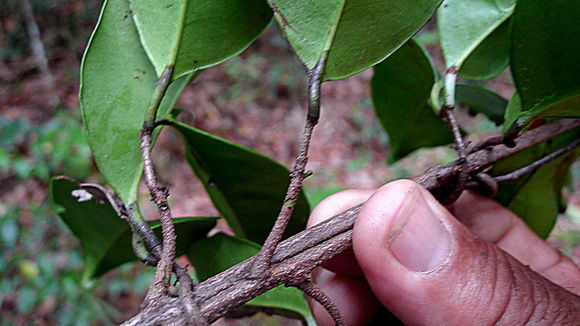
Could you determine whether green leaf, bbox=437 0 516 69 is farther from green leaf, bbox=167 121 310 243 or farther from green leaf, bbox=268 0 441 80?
green leaf, bbox=167 121 310 243

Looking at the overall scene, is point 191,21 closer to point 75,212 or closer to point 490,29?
point 75,212

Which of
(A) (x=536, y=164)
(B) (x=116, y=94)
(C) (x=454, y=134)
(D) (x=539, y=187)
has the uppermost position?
(B) (x=116, y=94)

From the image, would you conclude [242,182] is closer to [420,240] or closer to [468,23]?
[420,240]

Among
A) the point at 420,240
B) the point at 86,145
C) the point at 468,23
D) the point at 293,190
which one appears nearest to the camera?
the point at 293,190

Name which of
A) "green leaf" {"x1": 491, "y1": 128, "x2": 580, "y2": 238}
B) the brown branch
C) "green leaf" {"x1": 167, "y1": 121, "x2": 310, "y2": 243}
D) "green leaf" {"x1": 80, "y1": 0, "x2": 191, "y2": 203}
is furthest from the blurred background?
the brown branch

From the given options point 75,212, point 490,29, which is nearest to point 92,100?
point 75,212

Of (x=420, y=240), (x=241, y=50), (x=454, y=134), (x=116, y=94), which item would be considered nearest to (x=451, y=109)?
(x=454, y=134)
